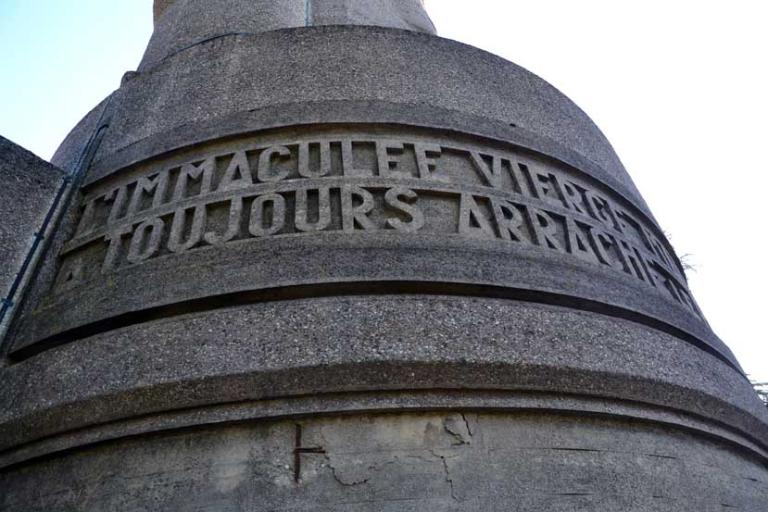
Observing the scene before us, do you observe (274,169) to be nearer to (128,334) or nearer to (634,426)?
(128,334)

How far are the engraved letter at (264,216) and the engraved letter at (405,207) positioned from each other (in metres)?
0.57

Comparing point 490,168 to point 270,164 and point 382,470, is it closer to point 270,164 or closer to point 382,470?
point 270,164

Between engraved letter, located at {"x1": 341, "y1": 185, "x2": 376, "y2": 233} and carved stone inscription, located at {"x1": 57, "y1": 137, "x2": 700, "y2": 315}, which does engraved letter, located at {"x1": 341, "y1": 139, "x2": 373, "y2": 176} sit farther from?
engraved letter, located at {"x1": 341, "y1": 185, "x2": 376, "y2": 233}

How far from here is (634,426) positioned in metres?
2.79

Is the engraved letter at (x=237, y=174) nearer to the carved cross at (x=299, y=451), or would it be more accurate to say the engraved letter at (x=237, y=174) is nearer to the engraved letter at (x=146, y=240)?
the engraved letter at (x=146, y=240)

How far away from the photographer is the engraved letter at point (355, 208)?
125 inches

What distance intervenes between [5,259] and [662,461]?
3.52 meters

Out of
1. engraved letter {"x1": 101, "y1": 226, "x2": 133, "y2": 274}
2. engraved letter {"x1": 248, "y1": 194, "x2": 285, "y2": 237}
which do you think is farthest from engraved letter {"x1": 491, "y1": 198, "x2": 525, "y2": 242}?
engraved letter {"x1": 101, "y1": 226, "x2": 133, "y2": 274}

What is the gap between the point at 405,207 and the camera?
3.28 m

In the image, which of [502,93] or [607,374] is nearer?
[607,374]

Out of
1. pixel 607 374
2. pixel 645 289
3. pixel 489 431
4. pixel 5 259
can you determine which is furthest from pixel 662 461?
pixel 5 259

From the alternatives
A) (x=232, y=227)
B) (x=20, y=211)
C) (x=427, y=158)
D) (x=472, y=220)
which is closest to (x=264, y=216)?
(x=232, y=227)

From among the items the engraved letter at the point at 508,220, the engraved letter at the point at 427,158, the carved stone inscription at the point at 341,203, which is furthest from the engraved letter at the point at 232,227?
the engraved letter at the point at 508,220

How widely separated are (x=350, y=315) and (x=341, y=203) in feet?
2.46
